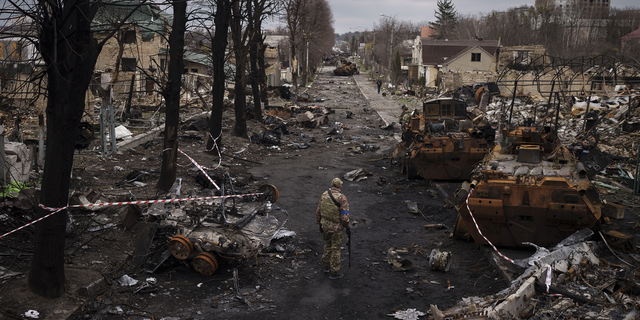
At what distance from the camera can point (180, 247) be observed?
7.10 m

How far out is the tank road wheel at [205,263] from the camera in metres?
7.14

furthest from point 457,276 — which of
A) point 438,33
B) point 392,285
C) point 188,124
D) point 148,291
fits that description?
point 438,33

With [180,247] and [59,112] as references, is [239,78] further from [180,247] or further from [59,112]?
[59,112]

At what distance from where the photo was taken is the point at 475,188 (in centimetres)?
823

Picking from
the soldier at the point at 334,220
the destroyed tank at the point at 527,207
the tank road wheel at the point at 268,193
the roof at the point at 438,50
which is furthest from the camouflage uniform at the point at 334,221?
the roof at the point at 438,50

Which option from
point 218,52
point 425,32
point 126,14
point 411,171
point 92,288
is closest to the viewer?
point 92,288

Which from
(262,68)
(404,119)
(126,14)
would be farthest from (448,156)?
(126,14)

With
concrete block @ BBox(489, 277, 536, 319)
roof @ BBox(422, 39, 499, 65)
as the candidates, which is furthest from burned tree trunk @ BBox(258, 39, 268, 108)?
roof @ BBox(422, 39, 499, 65)

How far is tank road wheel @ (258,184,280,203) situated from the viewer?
936 centimetres

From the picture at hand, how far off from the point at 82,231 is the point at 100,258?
0.87 m

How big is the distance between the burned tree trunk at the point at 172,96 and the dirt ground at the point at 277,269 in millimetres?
498

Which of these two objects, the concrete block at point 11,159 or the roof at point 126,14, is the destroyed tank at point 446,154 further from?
the concrete block at point 11,159

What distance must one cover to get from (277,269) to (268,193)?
201cm

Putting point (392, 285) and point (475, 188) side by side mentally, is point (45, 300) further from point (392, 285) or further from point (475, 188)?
point (475, 188)
